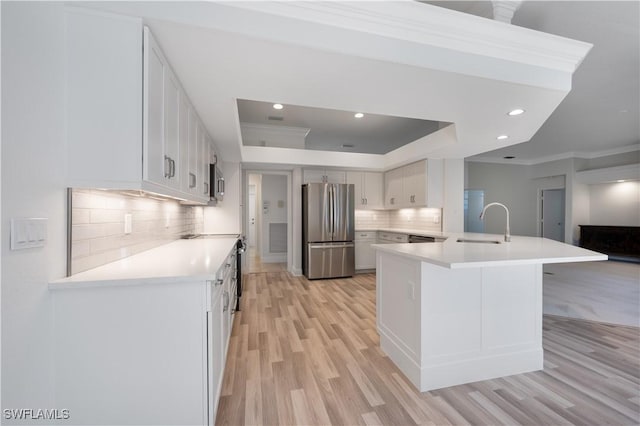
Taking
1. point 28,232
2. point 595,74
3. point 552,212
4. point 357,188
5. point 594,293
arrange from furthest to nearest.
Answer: point 552,212 → point 357,188 → point 594,293 → point 595,74 → point 28,232

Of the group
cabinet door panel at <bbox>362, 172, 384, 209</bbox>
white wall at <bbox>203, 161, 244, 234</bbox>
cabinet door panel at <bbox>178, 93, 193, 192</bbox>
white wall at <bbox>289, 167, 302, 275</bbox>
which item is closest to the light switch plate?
cabinet door panel at <bbox>178, 93, 193, 192</bbox>

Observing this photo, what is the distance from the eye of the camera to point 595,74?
10.2 feet

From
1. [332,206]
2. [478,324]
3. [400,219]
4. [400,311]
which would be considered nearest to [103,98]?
[400,311]

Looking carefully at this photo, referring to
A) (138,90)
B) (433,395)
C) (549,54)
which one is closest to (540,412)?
(433,395)

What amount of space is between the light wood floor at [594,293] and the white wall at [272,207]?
16.9 feet

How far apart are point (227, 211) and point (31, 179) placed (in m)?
3.30

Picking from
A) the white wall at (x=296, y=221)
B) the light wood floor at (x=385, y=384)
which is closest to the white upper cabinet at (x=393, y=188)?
the white wall at (x=296, y=221)

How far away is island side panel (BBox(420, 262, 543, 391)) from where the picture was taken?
73.0 inches

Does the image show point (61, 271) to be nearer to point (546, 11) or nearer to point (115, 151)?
point (115, 151)

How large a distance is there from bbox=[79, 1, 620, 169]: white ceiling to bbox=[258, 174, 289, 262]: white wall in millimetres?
3873

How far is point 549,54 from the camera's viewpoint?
6.25ft

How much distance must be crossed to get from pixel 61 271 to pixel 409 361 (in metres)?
2.13

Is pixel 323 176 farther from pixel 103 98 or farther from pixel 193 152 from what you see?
pixel 103 98

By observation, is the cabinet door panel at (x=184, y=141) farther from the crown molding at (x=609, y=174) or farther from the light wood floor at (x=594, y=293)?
the crown molding at (x=609, y=174)
